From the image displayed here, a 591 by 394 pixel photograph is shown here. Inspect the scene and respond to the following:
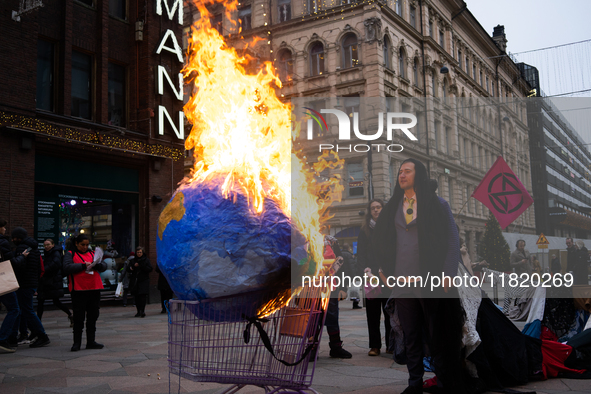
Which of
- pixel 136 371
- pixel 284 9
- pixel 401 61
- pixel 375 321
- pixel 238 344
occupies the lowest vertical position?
pixel 136 371

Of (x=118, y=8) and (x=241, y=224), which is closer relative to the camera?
(x=241, y=224)

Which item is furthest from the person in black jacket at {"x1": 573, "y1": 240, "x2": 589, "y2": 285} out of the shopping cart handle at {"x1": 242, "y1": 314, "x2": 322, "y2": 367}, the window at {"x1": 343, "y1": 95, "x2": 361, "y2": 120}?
the shopping cart handle at {"x1": 242, "y1": 314, "x2": 322, "y2": 367}

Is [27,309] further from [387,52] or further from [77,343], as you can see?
[387,52]

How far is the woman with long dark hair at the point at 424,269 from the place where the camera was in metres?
4.20

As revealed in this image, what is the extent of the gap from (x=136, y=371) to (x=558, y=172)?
505 centimetres

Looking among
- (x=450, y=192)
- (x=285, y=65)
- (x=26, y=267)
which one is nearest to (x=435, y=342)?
(x=450, y=192)

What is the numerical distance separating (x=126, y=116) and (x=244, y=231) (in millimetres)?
14740

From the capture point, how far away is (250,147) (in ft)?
13.2

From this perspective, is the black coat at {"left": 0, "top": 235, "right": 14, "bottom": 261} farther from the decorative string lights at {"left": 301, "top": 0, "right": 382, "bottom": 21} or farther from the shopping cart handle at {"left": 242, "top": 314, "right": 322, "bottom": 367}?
the decorative string lights at {"left": 301, "top": 0, "right": 382, "bottom": 21}

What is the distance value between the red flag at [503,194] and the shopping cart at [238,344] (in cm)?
239

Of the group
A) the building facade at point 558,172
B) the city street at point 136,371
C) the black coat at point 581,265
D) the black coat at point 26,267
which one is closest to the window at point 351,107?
the building facade at point 558,172

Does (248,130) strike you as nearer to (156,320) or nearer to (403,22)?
(156,320)

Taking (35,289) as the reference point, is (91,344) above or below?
below

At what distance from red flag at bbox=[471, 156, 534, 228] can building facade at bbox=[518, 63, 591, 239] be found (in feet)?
0.81
